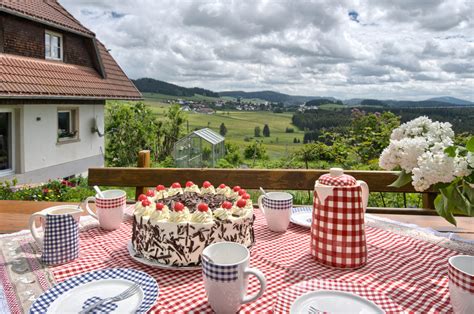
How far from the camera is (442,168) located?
979mm

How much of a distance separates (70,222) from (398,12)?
595cm

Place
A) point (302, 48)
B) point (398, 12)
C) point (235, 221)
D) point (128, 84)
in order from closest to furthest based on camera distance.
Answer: point (235, 221) < point (398, 12) < point (128, 84) < point (302, 48)

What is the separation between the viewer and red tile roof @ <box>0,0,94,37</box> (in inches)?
331

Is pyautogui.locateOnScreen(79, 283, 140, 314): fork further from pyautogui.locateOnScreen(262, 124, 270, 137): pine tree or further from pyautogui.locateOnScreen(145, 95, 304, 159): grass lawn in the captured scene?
pyautogui.locateOnScreen(262, 124, 270, 137): pine tree

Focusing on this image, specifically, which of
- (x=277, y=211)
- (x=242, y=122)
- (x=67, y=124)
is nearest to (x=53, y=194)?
(x=277, y=211)

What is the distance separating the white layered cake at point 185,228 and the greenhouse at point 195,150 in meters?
9.71

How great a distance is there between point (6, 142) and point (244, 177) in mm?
8836

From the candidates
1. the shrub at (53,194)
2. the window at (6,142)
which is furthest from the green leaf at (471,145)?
the window at (6,142)

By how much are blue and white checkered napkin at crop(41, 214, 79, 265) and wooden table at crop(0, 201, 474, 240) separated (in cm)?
49

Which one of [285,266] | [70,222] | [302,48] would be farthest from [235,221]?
[302,48]

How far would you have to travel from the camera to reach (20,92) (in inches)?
318

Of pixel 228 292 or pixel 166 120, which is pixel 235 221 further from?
pixel 166 120

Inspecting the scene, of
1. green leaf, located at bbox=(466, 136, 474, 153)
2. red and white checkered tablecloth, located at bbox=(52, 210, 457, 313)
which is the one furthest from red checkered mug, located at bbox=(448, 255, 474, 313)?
green leaf, located at bbox=(466, 136, 474, 153)

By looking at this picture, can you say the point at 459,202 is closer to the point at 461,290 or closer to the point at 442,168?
the point at 442,168
